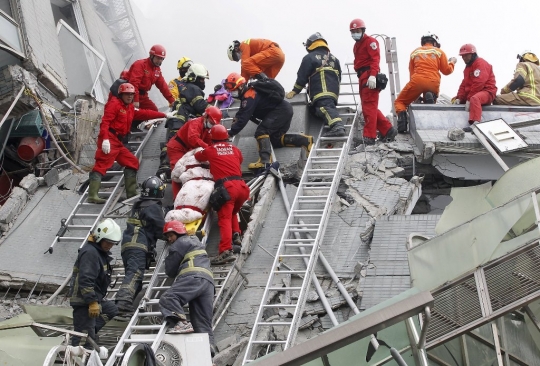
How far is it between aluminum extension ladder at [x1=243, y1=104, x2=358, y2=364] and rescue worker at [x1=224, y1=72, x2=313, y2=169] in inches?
18.4

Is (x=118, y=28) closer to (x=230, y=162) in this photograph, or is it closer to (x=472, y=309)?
(x=230, y=162)

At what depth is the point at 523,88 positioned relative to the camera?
14102mm

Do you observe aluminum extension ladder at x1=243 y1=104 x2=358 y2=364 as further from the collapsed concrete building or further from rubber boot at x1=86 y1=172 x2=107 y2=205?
rubber boot at x1=86 y1=172 x2=107 y2=205

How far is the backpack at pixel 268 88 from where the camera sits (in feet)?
41.2

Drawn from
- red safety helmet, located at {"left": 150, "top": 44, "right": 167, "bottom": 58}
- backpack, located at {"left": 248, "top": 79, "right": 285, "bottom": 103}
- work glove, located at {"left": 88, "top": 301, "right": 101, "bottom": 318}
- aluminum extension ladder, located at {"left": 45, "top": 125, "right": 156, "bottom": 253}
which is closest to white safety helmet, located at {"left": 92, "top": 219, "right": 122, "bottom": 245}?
work glove, located at {"left": 88, "top": 301, "right": 101, "bottom": 318}

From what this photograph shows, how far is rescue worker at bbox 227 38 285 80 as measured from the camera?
13617 millimetres

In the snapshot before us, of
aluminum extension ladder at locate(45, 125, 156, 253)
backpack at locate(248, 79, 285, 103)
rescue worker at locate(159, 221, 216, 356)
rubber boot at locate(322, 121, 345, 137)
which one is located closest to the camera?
rescue worker at locate(159, 221, 216, 356)

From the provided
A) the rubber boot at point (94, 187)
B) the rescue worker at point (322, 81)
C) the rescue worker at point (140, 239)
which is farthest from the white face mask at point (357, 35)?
the rescue worker at point (140, 239)

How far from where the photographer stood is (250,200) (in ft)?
38.7

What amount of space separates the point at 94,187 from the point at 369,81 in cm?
414

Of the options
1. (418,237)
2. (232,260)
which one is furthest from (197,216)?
(418,237)

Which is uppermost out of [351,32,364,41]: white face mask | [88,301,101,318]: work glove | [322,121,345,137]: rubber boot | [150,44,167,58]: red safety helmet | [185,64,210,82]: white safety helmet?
[150,44,167,58]: red safety helmet

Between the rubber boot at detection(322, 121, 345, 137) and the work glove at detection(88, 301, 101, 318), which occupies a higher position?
the rubber boot at detection(322, 121, 345, 137)

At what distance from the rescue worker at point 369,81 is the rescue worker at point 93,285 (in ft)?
16.5
